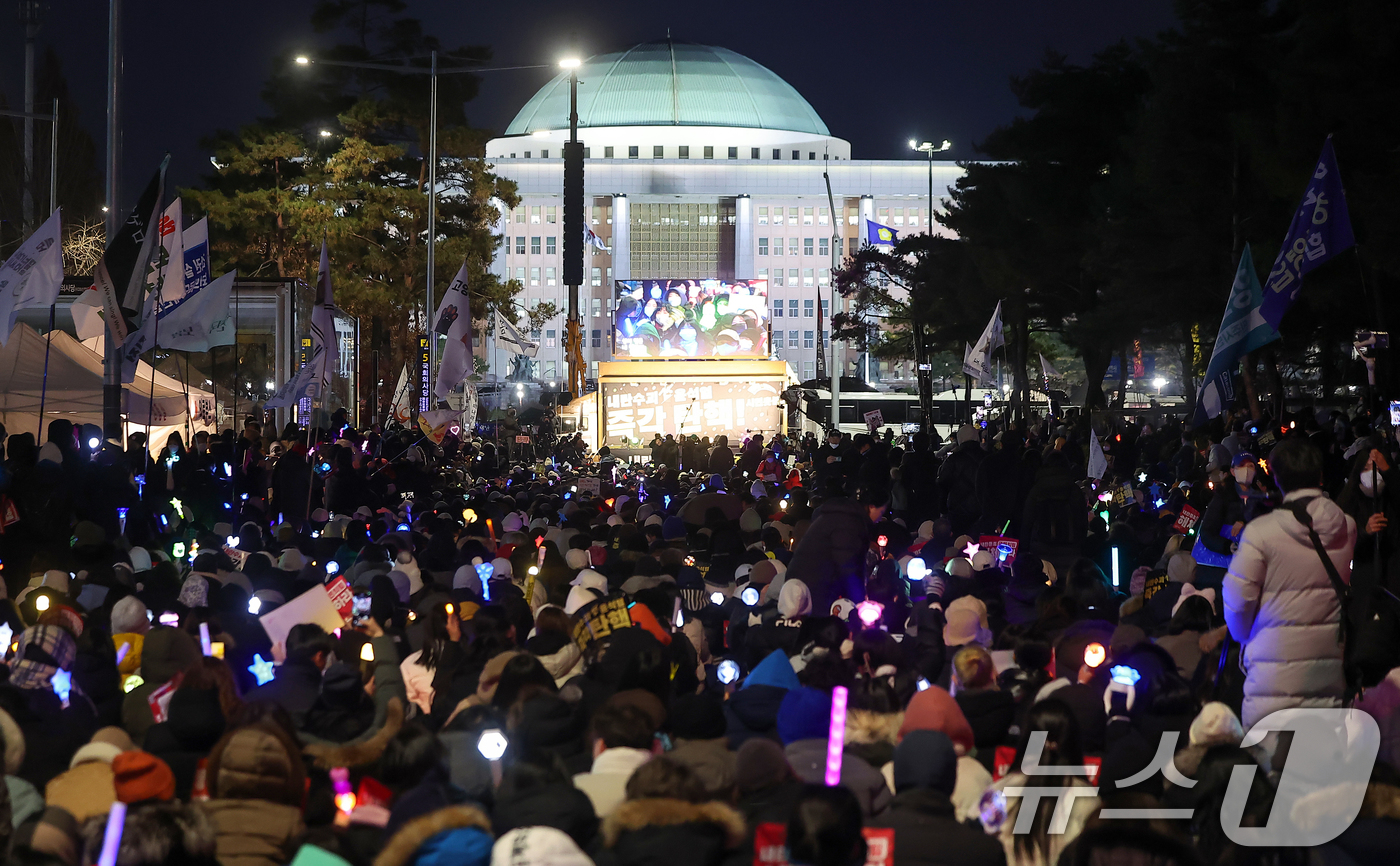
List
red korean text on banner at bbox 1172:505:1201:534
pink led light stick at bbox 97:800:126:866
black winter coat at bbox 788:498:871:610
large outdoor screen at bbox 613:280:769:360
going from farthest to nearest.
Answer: large outdoor screen at bbox 613:280:769:360 → red korean text on banner at bbox 1172:505:1201:534 → black winter coat at bbox 788:498:871:610 → pink led light stick at bbox 97:800:126:866

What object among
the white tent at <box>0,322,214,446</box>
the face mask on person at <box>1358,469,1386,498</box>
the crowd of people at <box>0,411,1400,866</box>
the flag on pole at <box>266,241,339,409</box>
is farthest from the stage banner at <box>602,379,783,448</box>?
the face mask on person at <box>1358,469,1386,498</box>

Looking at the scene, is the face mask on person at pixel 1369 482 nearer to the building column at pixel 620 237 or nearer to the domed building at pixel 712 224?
the domed building at pixel 712 224

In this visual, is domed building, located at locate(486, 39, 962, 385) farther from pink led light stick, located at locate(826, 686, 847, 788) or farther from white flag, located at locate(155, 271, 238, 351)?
pink led light stick, located at locate(826, 686, 847, 788)

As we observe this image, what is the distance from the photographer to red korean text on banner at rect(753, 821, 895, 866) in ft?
15.8

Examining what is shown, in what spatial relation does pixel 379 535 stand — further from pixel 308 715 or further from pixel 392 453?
pixel 392 453

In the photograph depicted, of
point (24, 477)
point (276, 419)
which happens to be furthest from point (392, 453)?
point (24, 477)

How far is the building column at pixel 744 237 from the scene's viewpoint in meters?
133

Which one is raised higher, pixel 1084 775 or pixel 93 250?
pixel 93 250

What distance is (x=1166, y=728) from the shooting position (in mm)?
6840

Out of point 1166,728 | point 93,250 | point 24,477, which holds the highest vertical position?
point 93,250

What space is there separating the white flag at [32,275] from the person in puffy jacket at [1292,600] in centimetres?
1354

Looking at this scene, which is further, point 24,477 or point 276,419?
point 276,419

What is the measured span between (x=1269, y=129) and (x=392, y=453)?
14114 millimetres

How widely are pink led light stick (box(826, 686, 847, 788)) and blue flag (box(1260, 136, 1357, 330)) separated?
8.22 metres
